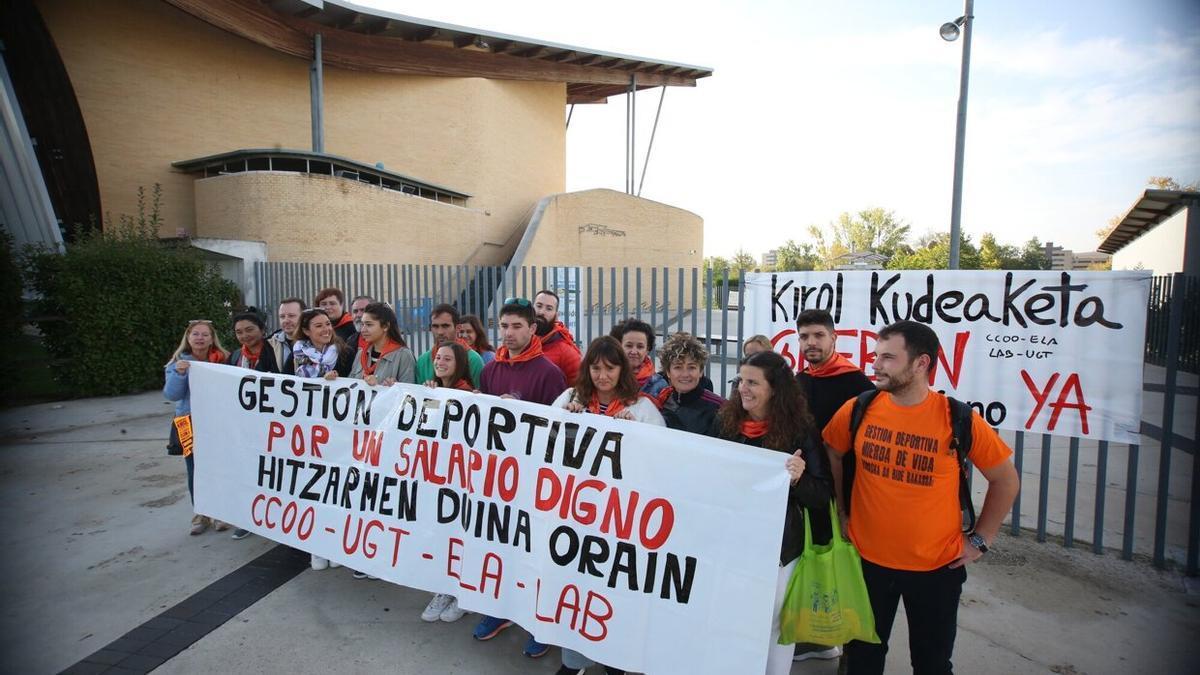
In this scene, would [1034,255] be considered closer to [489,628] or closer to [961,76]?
[961,76]

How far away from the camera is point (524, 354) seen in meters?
3.97

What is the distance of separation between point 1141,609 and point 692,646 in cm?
313

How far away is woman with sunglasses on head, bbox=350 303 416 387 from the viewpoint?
4.36 metres

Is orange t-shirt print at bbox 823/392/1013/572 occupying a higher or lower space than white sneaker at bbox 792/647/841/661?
higher

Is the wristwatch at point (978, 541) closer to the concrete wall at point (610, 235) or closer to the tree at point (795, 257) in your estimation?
the concrete wall at point (610, 235)

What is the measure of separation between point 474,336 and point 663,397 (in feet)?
7.05

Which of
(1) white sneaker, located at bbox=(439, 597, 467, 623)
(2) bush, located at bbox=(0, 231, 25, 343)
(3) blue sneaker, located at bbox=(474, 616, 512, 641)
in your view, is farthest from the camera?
(2) bush, located at bbox=(0, 231, 25, 343)

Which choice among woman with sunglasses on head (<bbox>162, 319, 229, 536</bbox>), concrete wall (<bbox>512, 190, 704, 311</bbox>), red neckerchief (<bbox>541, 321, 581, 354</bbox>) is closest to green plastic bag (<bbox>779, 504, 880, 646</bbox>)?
red neckerchief (<bbox>541, 321, 581, 354</bbox>)

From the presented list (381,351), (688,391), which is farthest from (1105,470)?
(381,351)

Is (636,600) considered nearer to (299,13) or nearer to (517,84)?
(299,13)

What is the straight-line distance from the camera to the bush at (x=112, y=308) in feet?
30.0

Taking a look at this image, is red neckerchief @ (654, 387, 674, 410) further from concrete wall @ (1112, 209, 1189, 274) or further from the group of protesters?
concrete wall @ (1112, 209, 1189, 274)

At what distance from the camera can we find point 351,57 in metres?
20.3

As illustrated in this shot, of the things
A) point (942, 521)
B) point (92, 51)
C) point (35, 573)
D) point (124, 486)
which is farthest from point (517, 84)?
point (942, 521)
